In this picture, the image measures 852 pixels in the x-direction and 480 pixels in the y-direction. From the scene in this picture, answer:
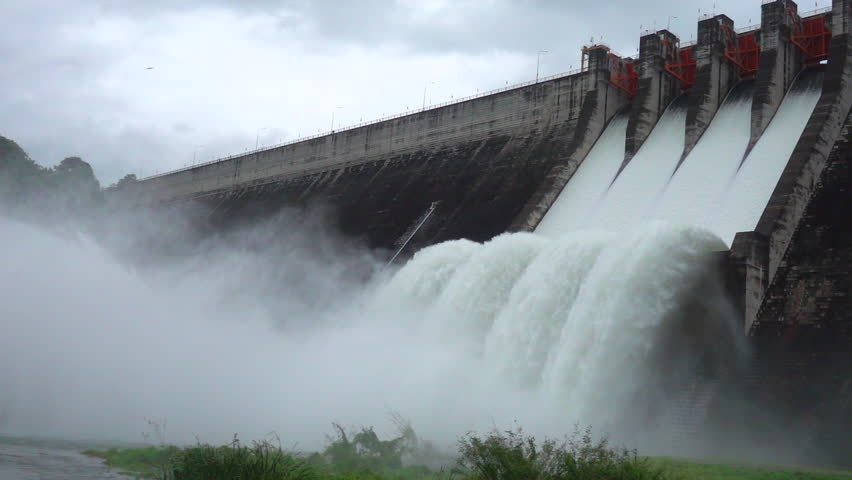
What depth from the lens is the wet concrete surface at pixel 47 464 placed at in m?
15.4

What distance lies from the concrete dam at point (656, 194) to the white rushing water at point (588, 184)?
7cm

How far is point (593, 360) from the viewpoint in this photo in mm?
19797

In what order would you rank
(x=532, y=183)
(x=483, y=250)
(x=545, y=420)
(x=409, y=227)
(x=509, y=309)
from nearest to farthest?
(x=545, y=420) → (x=509, y=309) → (x=483, y=250) → (x=532, y=183) → (x=409, y=227)

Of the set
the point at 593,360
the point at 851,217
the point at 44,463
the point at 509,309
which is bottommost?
the point at 44,463

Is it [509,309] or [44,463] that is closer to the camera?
[44,463]

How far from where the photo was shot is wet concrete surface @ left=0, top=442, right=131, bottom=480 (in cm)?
1538

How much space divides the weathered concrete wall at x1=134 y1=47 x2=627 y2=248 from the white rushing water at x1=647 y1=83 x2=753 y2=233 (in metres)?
5.11

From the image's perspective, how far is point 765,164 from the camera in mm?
25141

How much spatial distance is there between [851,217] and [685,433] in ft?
22.5

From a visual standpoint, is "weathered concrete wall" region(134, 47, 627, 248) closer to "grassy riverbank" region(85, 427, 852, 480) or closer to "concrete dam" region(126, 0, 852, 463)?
"concrete dam" region(126, 0, 852, 463)

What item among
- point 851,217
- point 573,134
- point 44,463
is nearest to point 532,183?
point 573,134

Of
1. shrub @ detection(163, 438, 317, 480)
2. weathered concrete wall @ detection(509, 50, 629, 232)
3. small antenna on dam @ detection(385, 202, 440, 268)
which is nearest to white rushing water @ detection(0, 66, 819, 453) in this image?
weathered concrete wall @ detection(509, 50, 629, 232)

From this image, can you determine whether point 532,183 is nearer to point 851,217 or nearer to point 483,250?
point 483,250

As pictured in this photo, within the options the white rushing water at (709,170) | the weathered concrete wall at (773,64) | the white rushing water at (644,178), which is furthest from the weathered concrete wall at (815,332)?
the white rushing water at (644,178)
